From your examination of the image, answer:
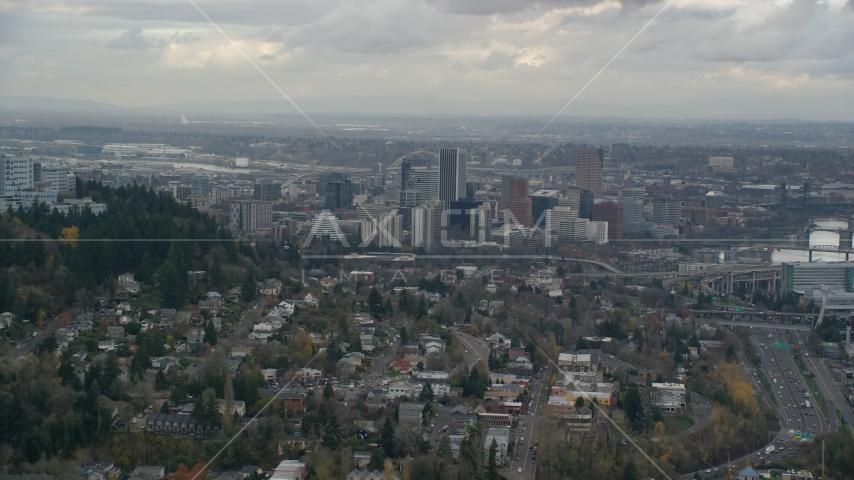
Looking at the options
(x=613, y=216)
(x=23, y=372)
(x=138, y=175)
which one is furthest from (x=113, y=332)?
(x=138, y=175)

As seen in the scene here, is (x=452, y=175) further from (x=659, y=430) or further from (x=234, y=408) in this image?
(x=234, y=408)

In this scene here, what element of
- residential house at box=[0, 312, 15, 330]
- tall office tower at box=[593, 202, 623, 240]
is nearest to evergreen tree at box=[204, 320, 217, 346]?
residential house at box=[0, 312, 15, 330]

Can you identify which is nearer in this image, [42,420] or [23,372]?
[42,420]

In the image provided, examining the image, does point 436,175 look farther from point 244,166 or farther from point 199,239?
point 199,239

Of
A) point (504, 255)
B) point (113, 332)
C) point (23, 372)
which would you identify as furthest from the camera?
point (504, 255)

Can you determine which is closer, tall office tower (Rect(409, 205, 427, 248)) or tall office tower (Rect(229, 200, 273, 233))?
tall office tower (Rect(409, 205, 427, 248))

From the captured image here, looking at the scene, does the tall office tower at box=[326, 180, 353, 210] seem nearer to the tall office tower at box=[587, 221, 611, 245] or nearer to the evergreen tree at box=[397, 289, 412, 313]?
the tall office tower at box=[587, 221, 611, 245]

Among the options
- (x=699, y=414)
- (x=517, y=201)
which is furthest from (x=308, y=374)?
(x=517, y=201)
